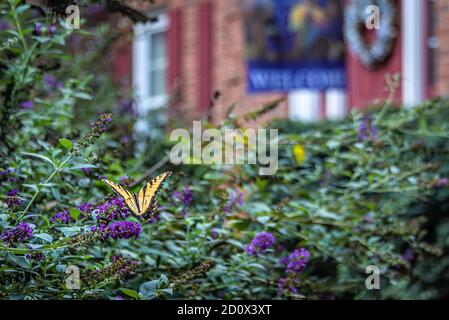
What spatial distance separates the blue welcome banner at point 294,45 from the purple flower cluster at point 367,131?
3900 millimetres

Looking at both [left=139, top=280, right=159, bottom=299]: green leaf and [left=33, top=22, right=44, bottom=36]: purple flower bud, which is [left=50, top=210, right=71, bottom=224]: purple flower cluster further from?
[left=33, top=22, right=44, bottom=36]: purple flower bud

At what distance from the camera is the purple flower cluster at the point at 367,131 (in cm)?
299

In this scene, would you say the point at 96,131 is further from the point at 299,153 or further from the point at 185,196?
the point at 299,153

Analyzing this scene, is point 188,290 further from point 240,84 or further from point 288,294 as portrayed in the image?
point 240,84

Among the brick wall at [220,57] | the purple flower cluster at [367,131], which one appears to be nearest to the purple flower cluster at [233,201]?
the purple flower cluster at [367,131]

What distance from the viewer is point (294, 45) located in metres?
7.17

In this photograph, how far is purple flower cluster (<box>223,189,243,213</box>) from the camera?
2.67 metres

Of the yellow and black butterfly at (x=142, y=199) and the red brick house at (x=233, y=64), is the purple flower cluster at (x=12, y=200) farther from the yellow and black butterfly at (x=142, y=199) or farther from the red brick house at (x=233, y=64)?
the red brick house at (x=233, y=64)

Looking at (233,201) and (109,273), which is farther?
(233,201)

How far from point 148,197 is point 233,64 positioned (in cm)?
759

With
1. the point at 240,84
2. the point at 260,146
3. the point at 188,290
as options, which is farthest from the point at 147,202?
the point at 240,84

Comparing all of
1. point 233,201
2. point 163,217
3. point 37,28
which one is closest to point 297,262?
point 233,201

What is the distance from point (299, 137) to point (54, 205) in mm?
973
